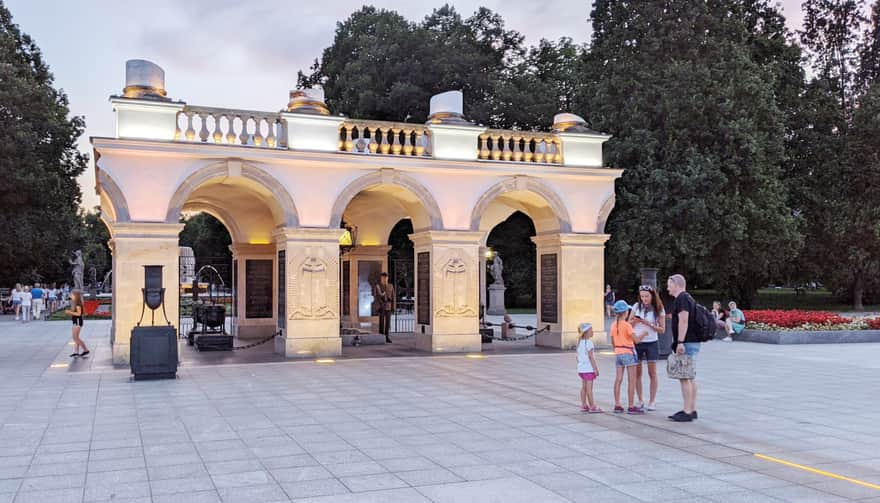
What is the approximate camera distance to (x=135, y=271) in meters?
15.0

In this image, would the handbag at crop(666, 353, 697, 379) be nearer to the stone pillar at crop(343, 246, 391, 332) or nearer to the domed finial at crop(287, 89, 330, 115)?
the domed finial at crop(287, 89, 330, 115)

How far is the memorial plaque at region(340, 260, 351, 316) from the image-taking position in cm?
2316

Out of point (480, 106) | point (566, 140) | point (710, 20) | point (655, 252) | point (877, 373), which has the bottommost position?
point (877, 373)

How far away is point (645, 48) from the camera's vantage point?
31375 millimetres

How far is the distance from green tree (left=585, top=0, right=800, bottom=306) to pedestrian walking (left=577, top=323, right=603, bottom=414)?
19610 mm

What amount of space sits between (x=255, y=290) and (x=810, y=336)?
50.0 ft

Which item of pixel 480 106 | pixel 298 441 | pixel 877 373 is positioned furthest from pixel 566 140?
pixel 480 106

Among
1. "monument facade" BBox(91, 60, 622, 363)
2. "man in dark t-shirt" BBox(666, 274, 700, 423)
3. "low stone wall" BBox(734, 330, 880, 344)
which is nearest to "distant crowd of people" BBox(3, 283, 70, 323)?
"monument facade" BBox(91, 60, 622, 363)

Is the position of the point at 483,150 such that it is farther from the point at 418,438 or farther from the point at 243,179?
the point at 418,438

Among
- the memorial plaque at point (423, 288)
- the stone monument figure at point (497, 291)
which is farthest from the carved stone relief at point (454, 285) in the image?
the stone monument figure at point (497, 291)

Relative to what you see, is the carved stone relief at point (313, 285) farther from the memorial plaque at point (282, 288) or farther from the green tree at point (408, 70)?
the green tree at point (408, 70)

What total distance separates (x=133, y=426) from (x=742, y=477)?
259 inches

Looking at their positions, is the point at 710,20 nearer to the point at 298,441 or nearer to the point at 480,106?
the point at 480,106

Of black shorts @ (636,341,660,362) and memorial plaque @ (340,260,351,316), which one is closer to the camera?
black shorts @ (636,341,660,362)
